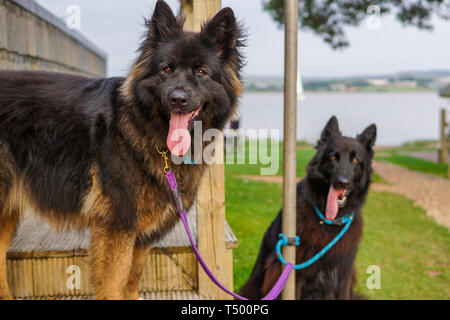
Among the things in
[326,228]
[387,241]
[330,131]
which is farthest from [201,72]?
[387,241]

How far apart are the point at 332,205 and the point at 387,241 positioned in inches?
151

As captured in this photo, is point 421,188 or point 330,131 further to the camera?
point 421,188

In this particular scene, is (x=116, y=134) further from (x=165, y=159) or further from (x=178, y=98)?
(x=178, y=98)

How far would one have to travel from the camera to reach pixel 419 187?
10.8 metres

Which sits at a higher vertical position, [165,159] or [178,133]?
[178,133]

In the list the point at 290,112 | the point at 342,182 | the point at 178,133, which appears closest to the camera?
the point at 178,133

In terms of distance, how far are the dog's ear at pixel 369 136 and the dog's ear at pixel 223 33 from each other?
1.54 meters

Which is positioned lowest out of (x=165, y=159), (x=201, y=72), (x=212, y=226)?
(x=212, y=226)

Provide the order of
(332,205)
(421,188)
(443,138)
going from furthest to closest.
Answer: (443,138) → (421,188) → (332,205)

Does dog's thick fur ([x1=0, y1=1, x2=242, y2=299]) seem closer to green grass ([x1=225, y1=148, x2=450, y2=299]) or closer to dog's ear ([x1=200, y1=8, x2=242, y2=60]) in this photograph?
dog's ear ([x1=200, y1=8, x2=242, y2=60])

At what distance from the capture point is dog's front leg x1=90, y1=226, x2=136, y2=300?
95.1 inches

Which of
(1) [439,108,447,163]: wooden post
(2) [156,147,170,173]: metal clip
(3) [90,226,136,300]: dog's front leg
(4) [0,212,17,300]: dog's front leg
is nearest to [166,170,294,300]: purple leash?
(2) [156,147,170,173]: metal clip

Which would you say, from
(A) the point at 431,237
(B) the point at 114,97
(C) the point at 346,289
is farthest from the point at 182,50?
(A) the point at 431,237

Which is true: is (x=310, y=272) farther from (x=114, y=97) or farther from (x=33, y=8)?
(x=33, y=8)
